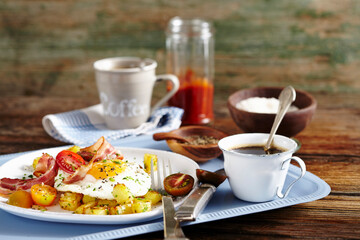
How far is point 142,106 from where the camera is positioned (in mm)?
2150

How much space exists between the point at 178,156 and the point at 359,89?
2.16 metres

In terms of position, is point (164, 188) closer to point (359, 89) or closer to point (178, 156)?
point (178, 156)

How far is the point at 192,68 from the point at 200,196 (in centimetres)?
111

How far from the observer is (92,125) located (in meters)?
2.19

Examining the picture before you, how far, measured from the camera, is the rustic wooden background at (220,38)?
3.10 meters

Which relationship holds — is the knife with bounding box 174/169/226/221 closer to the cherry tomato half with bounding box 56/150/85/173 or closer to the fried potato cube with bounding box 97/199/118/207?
the fried potato cube with bounding box 97/199/118/207

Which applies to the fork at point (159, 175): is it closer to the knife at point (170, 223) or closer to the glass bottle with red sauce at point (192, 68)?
the knife at point (170, 223)

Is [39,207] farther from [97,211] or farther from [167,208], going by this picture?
[167,208]

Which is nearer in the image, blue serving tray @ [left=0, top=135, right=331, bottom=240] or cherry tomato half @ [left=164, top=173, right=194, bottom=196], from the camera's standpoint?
blue serving tray @ [left=0, top=135, right=331, bottom=240]

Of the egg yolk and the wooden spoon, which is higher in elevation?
the egg yolk

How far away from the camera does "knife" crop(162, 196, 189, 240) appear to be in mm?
1085

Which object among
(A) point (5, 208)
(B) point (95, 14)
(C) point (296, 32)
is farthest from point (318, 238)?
(B) point (95, 14)

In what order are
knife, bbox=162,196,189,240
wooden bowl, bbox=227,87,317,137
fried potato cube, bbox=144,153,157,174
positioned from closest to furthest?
1. knife, bbox=162,196,189,240
2. fried potato cube, bbox=144,153,157,174
3. wooden bowl, bbox=227,87,317,137

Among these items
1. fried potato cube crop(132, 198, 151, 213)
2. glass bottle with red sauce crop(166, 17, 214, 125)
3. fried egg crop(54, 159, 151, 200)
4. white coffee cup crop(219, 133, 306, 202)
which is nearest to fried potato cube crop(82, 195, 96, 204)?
fried egg crop(54, 159, 151, 200)
